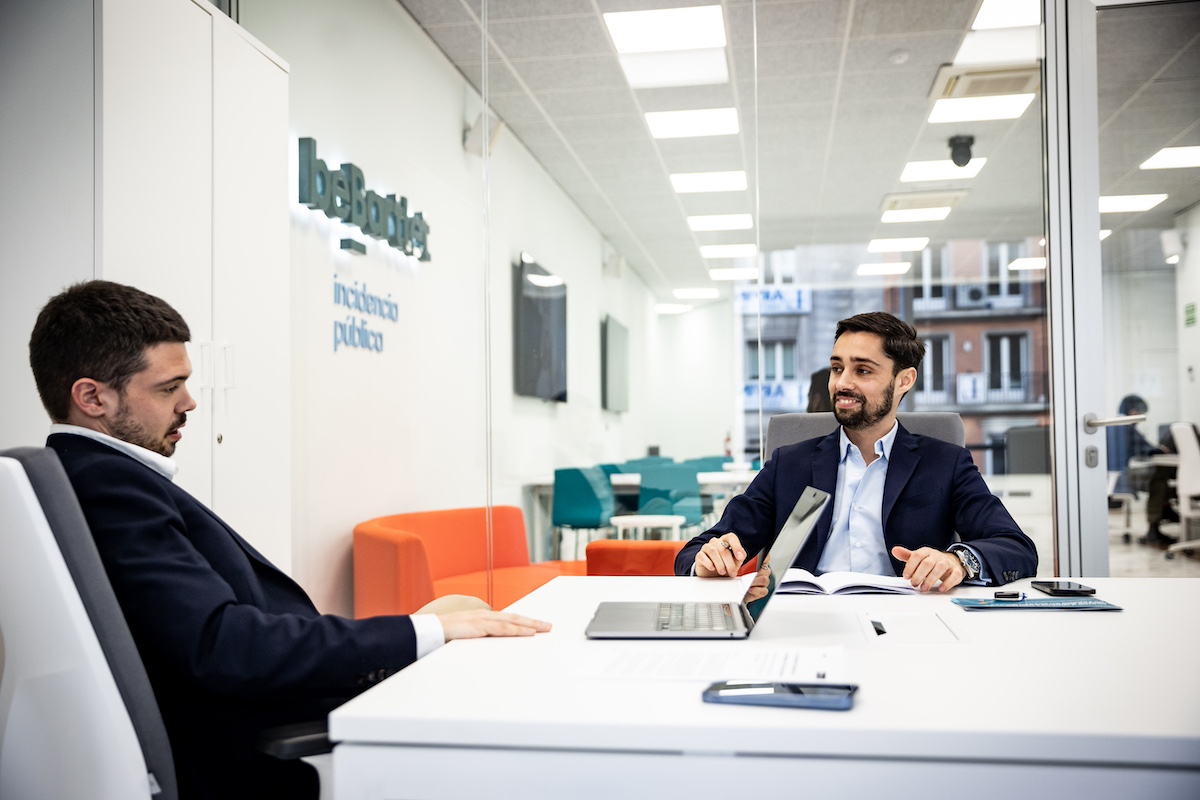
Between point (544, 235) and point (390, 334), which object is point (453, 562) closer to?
point (390, 334)

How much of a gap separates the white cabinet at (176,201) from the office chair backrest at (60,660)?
1491 mm

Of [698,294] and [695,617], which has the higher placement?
[698,294]

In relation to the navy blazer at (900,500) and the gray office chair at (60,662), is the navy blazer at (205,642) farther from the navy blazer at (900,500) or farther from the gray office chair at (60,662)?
the navy blazer at (900,500)

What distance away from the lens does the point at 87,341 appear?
1547 mm

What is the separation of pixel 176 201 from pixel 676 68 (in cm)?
231

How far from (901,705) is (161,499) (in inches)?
40.7

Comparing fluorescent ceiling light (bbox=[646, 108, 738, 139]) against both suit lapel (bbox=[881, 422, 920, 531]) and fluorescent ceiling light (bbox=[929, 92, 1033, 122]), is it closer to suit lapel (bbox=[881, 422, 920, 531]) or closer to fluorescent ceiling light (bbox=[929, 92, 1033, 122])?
fluorescent ceiling light (bbox=[929, 92, 1033, 122])

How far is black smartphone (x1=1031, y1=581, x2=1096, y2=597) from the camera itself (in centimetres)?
174

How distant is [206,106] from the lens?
293 cm

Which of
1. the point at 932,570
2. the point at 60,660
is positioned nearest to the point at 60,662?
the point at 60,660

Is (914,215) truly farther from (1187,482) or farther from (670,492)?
(670,492)

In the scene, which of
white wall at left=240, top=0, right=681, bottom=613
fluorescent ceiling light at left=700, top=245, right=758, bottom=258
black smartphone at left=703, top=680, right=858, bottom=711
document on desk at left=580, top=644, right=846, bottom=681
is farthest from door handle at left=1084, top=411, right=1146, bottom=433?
black smartphone at left=703, top=680, right=858, bottom=711

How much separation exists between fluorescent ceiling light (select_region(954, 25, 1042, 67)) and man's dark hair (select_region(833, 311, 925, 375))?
5.91 ft

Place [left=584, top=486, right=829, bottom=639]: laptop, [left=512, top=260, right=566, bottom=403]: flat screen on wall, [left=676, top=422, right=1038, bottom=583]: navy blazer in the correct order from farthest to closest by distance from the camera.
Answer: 1. [left=512, top=260, right=566, bottom=403]: flat screen on wall
2. [left=676, top=422, right=1038, bottom=583]: navy blazer
3. [left=584, top=486, right=829, bottom=639]: laptop
